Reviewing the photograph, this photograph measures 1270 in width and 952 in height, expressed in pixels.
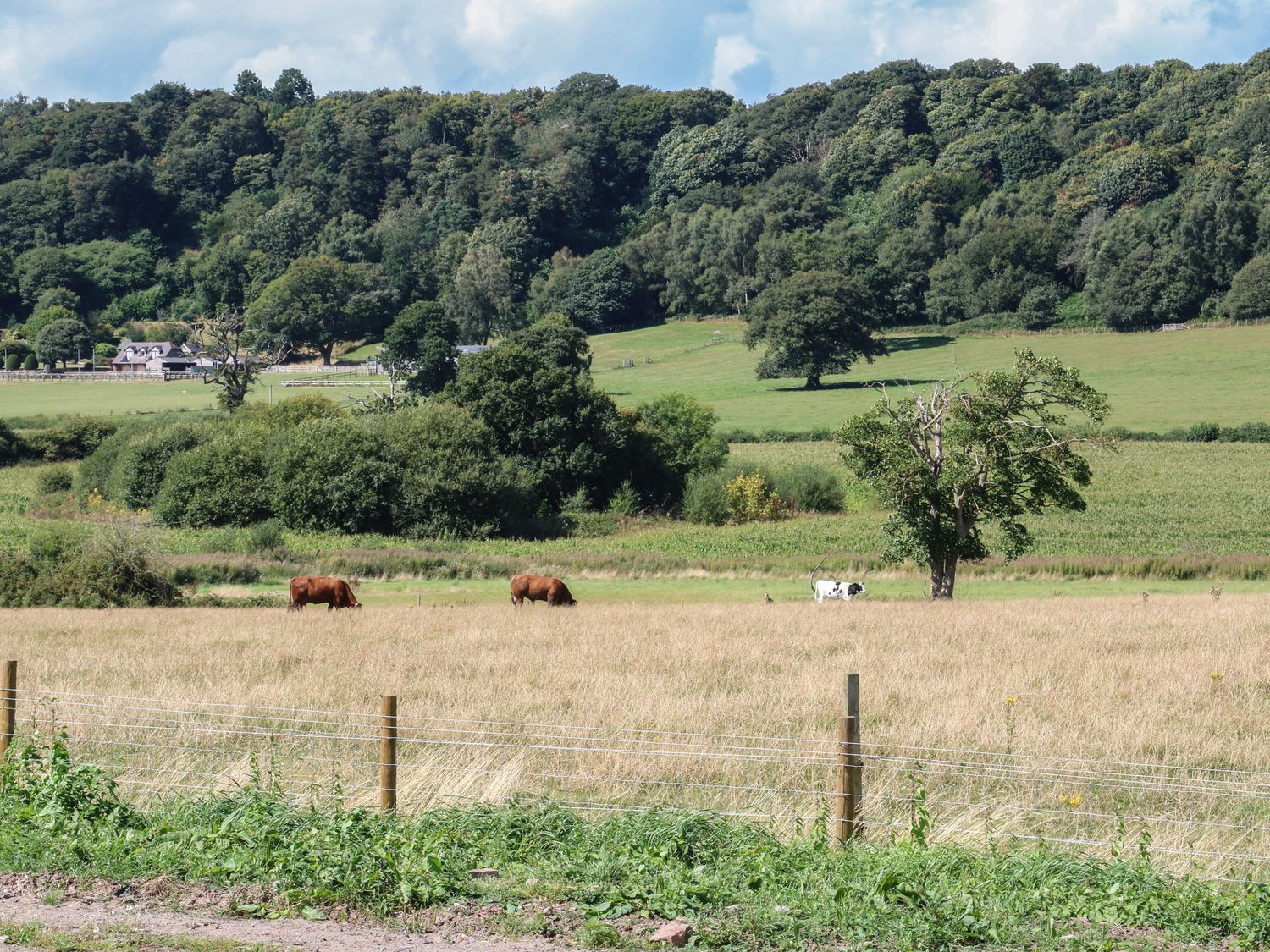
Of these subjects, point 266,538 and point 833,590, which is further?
point 266,538

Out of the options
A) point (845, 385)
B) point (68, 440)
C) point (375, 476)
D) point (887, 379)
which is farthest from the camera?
point (845, 385)

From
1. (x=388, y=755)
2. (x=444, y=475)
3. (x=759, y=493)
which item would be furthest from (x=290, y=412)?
(x=388, y=755)

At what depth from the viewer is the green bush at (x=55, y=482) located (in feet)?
237

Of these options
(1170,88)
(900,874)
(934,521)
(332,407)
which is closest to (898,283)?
(1170,88)

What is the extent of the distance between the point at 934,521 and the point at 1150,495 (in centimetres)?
3281

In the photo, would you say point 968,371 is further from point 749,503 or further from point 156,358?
point 156,358

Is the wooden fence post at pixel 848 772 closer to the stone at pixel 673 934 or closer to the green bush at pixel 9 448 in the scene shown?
the stone at pixel 673 934

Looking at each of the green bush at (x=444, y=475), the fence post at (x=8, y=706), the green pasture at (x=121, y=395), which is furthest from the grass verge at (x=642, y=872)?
the green pasture at (x=121, y=395)

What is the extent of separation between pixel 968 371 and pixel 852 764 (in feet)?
339

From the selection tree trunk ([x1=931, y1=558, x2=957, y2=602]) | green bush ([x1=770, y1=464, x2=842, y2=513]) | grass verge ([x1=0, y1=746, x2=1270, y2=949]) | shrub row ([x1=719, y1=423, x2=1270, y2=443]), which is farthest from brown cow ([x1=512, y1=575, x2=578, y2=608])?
shrub row ([x1=719, y1=423, x2=1270, y2=443])

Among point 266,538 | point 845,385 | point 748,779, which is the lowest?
point 266,538

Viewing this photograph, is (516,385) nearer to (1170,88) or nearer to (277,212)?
(277,212)

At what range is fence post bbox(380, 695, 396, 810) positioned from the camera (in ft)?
35.6

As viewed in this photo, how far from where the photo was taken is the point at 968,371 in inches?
4299
